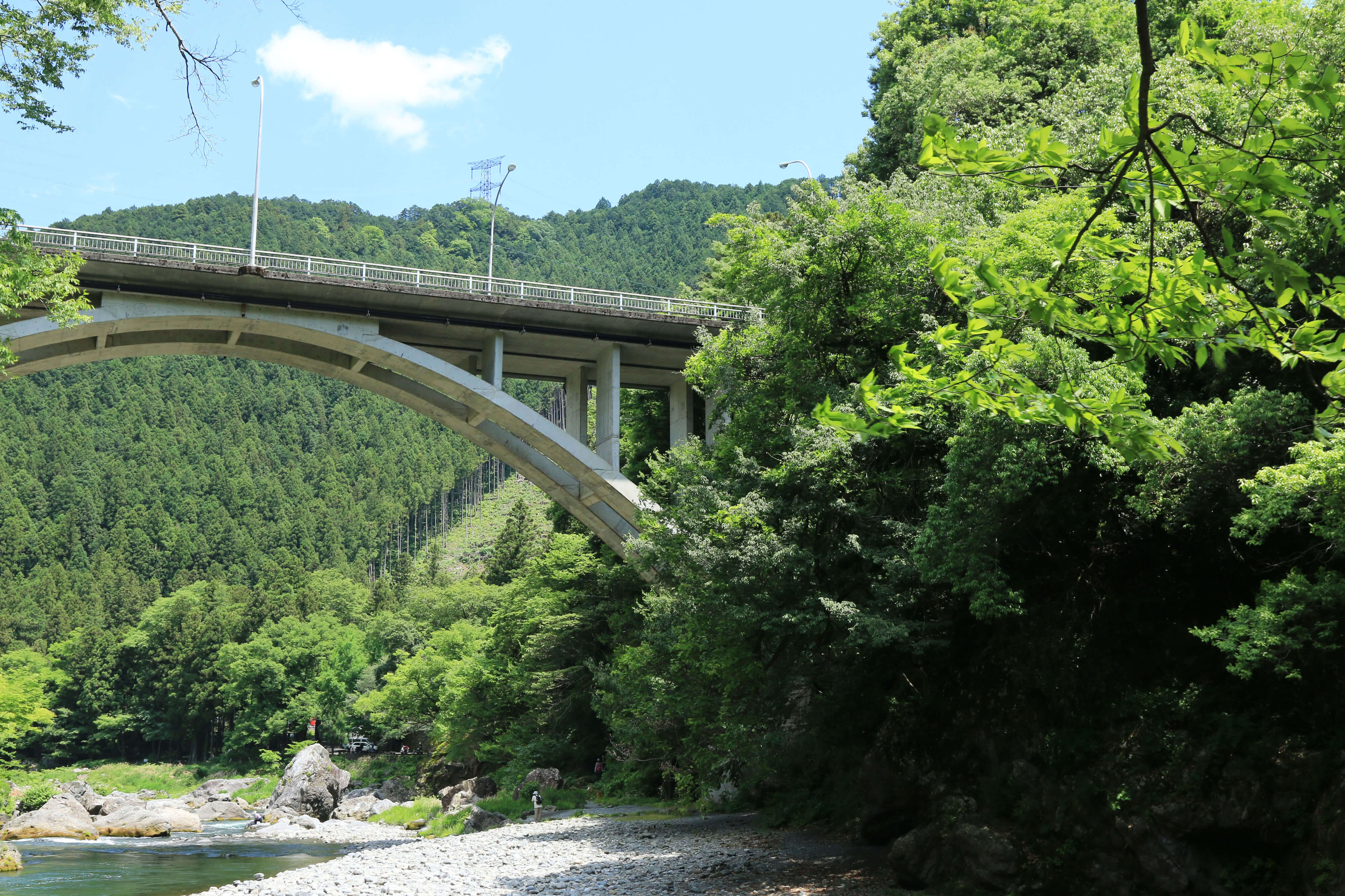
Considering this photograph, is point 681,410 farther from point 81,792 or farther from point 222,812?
point 81,792

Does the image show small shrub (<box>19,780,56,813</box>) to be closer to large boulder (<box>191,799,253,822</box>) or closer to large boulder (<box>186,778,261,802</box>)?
large boulder (<box>191,799,253,822</box>)

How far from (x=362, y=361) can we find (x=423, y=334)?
1.66 metres

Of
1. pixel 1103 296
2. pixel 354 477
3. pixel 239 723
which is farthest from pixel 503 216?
pixel 1103 296

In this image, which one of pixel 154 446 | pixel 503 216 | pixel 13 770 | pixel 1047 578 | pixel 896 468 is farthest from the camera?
pixel 503 216

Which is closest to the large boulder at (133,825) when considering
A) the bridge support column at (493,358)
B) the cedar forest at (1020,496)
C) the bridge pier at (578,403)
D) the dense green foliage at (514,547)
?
the cedar forest at (1020,496)

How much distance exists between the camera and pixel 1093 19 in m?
28.9

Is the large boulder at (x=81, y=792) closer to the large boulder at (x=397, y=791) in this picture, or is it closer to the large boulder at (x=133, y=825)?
the large boulder at (x=133, y=825)

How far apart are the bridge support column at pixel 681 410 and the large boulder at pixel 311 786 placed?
21.5 m

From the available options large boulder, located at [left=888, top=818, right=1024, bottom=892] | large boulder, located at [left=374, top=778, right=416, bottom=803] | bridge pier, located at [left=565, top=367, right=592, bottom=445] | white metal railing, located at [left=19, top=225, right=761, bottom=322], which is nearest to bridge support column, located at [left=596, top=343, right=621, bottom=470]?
bridge pier, located at [left=565, top=367, right=592, bottom=445]

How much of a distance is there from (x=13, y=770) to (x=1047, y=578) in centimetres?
3370

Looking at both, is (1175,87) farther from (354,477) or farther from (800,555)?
(354,477)

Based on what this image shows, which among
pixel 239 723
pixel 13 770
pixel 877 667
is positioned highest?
pixel 877 667

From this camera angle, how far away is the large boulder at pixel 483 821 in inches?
1077

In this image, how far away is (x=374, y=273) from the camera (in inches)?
945
